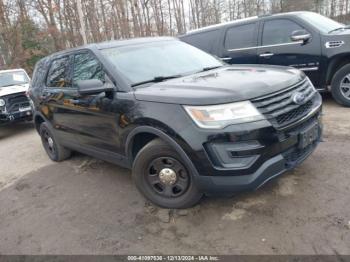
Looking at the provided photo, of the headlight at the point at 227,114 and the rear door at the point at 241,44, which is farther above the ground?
the rear door at the point at 241,44

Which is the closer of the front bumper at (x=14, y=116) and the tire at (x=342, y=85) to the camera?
the tire at (x=342, y=85)

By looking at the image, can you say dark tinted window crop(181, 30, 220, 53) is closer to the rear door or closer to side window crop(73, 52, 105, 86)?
the rear door

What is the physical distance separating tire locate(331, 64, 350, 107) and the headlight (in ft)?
12.2

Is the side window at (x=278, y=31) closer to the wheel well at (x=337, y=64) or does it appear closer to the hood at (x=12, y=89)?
the wheel well at (x=337, y=64)

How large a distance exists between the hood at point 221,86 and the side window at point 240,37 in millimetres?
3206

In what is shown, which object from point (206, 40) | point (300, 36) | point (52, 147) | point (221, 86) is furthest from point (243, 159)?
point (206, 40)

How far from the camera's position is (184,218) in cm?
314

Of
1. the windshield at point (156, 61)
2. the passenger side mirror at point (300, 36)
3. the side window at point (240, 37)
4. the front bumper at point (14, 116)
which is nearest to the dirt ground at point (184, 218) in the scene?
the windshield at point (156, 61)

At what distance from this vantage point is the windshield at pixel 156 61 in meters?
3.53

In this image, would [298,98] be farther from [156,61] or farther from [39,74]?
[39,74]

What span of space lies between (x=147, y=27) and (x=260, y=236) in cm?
2614

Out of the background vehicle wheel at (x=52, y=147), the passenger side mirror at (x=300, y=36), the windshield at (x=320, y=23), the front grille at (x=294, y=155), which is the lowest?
the background vehicle wheel at (x=52, y=147)

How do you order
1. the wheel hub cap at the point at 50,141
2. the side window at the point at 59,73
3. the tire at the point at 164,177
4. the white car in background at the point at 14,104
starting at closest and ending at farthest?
1. the tire at the point at 164,177
2. the side window at the point at 59,73
3. the wheel hub cap at the point at 50,141
4. the white car in background at the point at 14,104

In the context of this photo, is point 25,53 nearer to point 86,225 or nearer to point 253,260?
point 86,225
